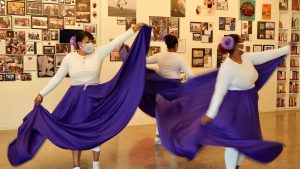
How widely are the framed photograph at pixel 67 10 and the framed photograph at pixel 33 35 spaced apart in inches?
19.8

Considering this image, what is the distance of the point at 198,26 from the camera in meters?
8.13

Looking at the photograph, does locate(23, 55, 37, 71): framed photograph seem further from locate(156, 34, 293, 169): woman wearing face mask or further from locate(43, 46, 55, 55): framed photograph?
locate(156, 34, 293, 169): woman wearing face mask

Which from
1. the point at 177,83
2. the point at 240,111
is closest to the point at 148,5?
the point at 177,83

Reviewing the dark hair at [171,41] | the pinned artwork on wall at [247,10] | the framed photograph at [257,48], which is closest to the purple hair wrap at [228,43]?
the dark hair at [171,41]

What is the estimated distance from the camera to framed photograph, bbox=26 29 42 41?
22.1ft

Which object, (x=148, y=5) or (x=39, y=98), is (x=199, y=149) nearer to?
(x=39, y=98)

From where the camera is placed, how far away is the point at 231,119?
11.7 feet

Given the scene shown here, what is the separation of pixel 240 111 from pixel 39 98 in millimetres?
2026

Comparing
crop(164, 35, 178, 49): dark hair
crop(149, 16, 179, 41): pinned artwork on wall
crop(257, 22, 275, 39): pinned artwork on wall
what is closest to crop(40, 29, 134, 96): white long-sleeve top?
crop(164, 35, 178, 49): dark hair

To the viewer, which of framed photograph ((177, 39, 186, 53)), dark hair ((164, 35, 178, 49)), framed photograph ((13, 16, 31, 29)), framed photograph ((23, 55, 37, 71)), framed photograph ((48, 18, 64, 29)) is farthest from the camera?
framed photograph ((177, 39, 186, 53))

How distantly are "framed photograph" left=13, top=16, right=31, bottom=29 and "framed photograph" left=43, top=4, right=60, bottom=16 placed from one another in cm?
30

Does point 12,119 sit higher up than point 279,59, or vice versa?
point 279,59

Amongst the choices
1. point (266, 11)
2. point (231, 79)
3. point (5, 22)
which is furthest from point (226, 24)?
point (231, 79)

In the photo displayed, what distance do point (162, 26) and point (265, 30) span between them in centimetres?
272
